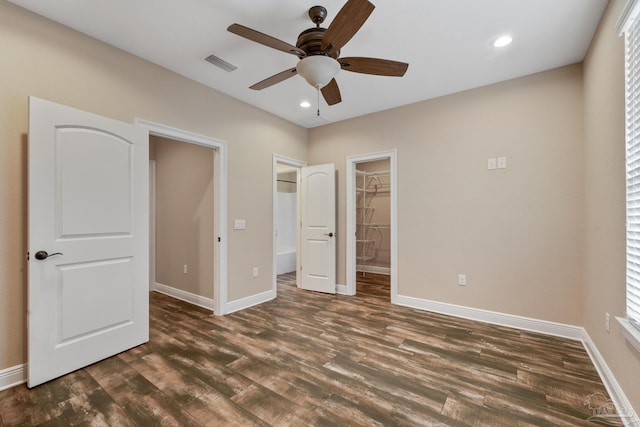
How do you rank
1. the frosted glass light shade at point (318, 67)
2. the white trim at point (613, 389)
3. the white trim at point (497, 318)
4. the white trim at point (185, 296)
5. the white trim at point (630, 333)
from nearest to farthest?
the white trim at point (630, 333) < the white trim at point (613, 389) < the frosted glass light shade at point (318, 67) < the white trim at point (497, 318) < the white trim at point (185, 296)

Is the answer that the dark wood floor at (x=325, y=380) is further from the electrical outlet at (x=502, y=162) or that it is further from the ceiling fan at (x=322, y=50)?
the ceiling fan at (x=322, y=50)

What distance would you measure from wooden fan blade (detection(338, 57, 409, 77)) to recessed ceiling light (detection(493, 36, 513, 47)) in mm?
1044

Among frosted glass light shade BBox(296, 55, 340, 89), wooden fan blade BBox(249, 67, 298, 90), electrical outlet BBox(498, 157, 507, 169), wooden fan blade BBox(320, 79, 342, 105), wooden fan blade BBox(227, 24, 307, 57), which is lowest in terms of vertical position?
electrical outlet BBox(498, 157, 507, 169)

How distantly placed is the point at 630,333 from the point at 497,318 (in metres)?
1.70

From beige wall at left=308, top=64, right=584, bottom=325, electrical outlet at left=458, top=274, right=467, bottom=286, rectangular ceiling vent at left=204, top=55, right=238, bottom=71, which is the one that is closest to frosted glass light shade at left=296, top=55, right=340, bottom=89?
rectangular ceiling vent at left=204, top=55, right=238, bottom=71

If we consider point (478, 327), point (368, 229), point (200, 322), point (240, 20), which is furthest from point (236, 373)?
point (368, 229)

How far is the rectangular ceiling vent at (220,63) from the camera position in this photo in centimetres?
271

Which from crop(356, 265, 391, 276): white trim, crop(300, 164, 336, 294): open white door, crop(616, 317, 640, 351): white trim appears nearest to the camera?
crop(616, 317, 640, 351): white trim

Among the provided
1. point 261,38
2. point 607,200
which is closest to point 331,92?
point 261,38

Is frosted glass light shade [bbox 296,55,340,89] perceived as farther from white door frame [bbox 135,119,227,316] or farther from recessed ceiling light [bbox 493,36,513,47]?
white door frame [bbox 135,119,227,316]

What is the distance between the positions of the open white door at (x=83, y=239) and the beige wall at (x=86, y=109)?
0.19 meters

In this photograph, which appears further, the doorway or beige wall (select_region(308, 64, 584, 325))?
the doorway

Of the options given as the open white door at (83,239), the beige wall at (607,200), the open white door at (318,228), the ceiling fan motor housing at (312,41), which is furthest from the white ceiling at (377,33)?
the open white door at (318,228)

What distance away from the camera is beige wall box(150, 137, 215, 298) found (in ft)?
12.3
